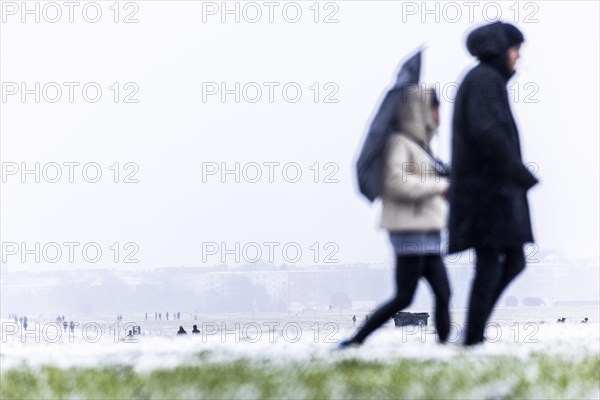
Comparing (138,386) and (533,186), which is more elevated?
(533,186)

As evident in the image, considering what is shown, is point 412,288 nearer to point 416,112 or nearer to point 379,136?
point 379,136

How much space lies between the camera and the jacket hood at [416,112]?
9.34 m

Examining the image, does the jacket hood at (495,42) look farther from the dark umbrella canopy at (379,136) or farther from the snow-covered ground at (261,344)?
the snow-covered ground at (261,344)

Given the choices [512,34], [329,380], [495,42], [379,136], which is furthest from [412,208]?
[329,380]

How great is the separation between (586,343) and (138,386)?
4.24m

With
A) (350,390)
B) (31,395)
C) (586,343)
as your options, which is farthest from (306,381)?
(586,343)

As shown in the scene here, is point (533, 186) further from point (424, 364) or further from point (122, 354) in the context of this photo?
point (122, 354)

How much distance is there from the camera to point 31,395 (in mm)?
7305

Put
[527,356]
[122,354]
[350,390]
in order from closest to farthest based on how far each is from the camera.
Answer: [350,390] < [527,356] < [122,354]

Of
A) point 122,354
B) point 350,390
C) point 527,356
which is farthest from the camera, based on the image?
point 122,354

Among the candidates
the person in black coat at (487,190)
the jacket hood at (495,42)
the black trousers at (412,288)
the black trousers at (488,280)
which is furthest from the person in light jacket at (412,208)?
the jacket hood at (495,42)

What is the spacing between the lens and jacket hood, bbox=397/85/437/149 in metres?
9.34

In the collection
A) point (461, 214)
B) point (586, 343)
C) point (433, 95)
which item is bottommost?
point (586, 343)

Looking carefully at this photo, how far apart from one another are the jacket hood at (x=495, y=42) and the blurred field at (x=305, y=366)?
2092 millimetres
